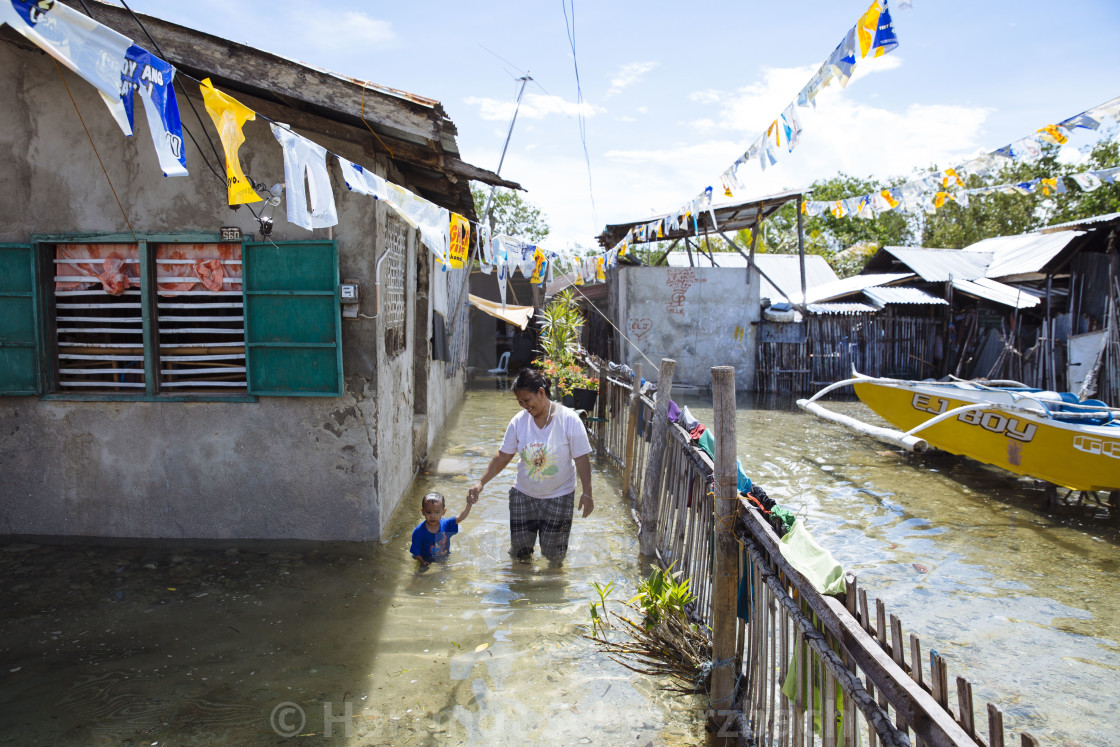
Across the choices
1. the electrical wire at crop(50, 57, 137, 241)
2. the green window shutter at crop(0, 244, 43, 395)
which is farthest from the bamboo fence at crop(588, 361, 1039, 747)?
the green window shutter at crop(0, 244, 43, 395)

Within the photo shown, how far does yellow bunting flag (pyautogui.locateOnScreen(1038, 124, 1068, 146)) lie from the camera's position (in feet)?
21.2

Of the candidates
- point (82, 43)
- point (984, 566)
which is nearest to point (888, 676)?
point (82, 43)

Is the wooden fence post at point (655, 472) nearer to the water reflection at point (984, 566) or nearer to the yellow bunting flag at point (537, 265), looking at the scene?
the water reflection at point (984, 566)

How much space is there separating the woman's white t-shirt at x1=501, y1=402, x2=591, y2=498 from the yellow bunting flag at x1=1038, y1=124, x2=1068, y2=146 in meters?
5.60

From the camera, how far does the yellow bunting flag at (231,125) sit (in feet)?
11.4

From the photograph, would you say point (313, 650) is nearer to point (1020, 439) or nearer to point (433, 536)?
point (433, 536)

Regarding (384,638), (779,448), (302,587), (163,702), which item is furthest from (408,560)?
(779,448)

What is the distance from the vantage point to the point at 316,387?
5.07m

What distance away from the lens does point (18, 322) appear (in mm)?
4965

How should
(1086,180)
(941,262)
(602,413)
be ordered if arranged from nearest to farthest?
(1086,180) → (602,413) → (941,262)

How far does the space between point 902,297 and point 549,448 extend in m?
15.4

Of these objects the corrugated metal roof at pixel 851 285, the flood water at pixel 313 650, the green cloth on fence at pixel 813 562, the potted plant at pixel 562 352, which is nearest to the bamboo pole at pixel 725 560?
the flood water at pixel 313 650

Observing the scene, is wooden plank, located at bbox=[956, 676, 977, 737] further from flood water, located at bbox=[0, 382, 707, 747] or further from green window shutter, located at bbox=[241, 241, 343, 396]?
green window shutter, located at bbox=[241, 241, 343, 396]

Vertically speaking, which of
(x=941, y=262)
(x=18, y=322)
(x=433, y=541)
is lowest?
(x=433, y=541)
